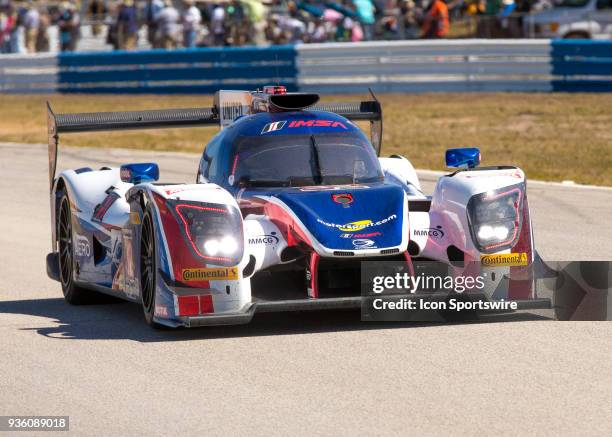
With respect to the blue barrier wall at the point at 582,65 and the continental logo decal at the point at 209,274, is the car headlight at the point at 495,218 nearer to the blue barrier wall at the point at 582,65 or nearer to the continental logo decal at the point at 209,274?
the continental logo decal at the point at 209,274

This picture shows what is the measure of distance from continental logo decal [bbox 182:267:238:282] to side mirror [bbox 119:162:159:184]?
1320mm

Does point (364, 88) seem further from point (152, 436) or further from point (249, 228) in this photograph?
point (152, 436)

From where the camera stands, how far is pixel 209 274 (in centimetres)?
762

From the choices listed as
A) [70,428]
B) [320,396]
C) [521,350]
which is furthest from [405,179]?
[70,428]

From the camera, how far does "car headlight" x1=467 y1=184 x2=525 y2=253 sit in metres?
7.95

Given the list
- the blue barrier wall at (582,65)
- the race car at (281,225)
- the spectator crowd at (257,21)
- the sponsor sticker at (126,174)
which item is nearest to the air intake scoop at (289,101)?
the race car at (281,225)

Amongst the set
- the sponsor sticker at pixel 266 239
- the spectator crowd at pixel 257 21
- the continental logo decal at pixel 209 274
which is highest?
the sponsor sticker at pixel 266 239

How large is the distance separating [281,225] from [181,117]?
308 cm

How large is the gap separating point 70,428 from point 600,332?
3263mm

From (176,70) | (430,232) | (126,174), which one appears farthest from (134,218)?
(176,70)

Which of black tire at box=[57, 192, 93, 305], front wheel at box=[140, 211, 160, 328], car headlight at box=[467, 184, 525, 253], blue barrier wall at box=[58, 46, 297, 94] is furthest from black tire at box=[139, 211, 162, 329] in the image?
blue barrier wall at box=[58, 46, 297, 94]

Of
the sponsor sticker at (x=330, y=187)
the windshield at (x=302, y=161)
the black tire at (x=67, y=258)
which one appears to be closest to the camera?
the sponsor sticker at (x=330, y=187)

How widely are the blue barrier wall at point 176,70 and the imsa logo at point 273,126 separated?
19.8m

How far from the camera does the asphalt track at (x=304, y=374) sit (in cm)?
583
